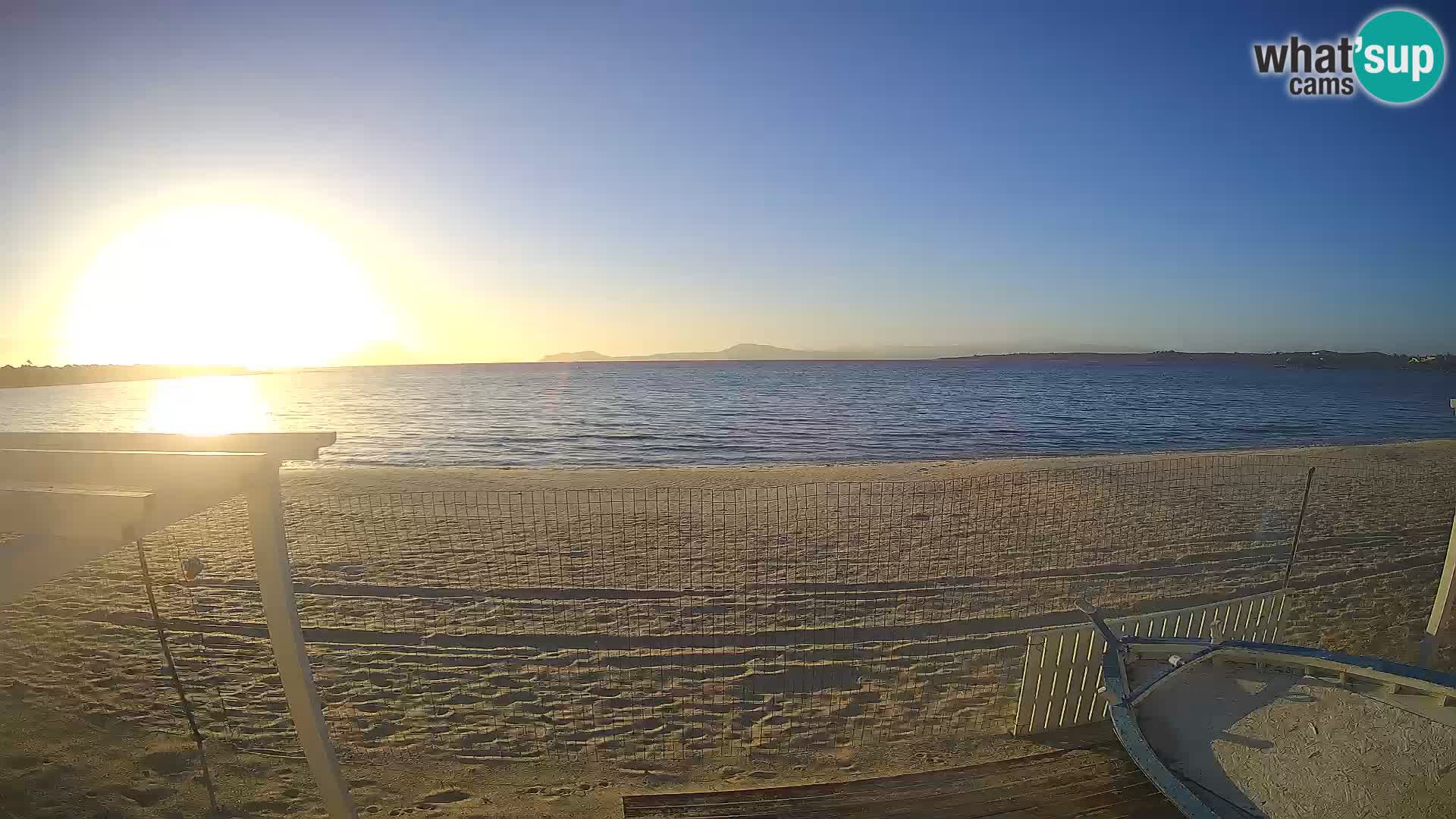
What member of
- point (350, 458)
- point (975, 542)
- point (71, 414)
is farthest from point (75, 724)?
point (71, 414)

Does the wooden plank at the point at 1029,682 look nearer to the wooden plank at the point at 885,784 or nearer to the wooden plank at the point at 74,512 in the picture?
the wooden plank at the point at 885,784

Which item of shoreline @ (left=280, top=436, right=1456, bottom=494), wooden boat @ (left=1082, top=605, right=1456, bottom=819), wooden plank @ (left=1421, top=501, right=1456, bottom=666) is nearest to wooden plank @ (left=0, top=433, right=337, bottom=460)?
wooden boat @ (left=1082, top=605, right=1456, bottom=819)

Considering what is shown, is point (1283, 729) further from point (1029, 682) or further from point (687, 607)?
point (687, 607)

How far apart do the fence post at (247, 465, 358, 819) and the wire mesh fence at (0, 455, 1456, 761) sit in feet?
7.45

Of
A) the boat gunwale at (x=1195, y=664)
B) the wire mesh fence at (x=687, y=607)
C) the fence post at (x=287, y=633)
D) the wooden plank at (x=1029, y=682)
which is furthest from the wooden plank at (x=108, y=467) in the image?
the wooden plank at (x=1029, y=682)

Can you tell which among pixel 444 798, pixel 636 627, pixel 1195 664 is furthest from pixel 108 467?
pixel 636 627

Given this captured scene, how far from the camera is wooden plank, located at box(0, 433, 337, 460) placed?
11.3 ft

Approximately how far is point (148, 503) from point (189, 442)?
1275 mm

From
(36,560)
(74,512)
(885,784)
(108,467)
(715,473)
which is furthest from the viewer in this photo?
(715,473)

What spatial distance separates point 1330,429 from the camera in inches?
1443

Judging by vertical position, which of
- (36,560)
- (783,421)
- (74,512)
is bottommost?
(783,421)

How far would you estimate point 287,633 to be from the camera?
3430 mm

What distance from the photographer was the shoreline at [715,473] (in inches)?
790

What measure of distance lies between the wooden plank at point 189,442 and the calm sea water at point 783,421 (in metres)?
7.82
